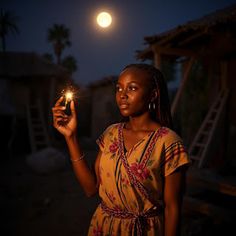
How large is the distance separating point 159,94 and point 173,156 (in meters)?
0.46

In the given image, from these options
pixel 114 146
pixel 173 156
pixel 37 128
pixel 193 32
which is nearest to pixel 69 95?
pixel 114 146

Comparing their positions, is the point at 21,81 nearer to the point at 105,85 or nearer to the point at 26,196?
the point at 105,85

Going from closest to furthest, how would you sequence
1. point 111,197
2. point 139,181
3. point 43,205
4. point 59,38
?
point 139,181 < point 111,197 < point 43,205 < point 59,38

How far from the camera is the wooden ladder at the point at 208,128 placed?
7.19 meters

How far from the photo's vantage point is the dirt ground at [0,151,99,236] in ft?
15.0

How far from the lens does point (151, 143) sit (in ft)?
5.54

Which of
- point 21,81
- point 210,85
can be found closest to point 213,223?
point 210,85

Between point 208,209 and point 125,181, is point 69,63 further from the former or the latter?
point 125,181

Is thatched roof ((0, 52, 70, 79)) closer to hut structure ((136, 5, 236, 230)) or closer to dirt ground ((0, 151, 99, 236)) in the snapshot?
hut structure ((136, 5, 236, 230))

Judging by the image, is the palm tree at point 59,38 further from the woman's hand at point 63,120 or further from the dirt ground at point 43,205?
the woman's hand at point 63,120

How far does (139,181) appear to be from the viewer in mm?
1640

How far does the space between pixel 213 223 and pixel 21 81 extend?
10.6 metres

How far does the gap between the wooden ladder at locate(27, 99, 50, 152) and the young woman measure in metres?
8.99

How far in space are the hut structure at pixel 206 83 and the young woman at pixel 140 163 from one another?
15.1ft
